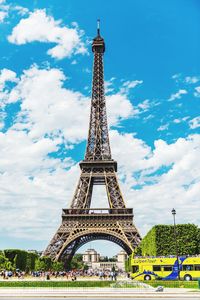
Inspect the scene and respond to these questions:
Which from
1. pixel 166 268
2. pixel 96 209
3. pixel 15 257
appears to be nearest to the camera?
pixel 166 268

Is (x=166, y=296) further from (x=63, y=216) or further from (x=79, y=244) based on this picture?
(x=79, y=244)

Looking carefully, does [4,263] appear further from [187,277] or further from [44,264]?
[187,277]

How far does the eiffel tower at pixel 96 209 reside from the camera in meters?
70.4

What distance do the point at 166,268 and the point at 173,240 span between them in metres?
12.0

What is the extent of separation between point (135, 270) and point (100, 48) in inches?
2473

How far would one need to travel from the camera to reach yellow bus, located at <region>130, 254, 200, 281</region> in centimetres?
4178

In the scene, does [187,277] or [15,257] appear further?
[15,257]

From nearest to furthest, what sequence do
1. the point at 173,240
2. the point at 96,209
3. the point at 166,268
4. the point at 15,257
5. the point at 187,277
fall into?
the point at 187,277 < the point at 166,268 < the point at 173,240 < the point at 15,257 < the point at 96,209

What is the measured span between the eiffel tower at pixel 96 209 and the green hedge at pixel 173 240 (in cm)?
1298

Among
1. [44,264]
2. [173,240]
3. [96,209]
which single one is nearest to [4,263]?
[44,264]

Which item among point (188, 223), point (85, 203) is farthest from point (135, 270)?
point (85, 203)

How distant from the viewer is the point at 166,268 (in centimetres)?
4272

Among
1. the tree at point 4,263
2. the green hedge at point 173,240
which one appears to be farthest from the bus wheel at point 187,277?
the tree at point 4,263

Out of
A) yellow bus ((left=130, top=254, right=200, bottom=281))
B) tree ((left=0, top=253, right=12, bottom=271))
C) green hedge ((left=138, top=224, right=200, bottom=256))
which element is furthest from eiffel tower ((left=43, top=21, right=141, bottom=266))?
yellow bus ((left=130, top=254, right=200, bottom=281))
